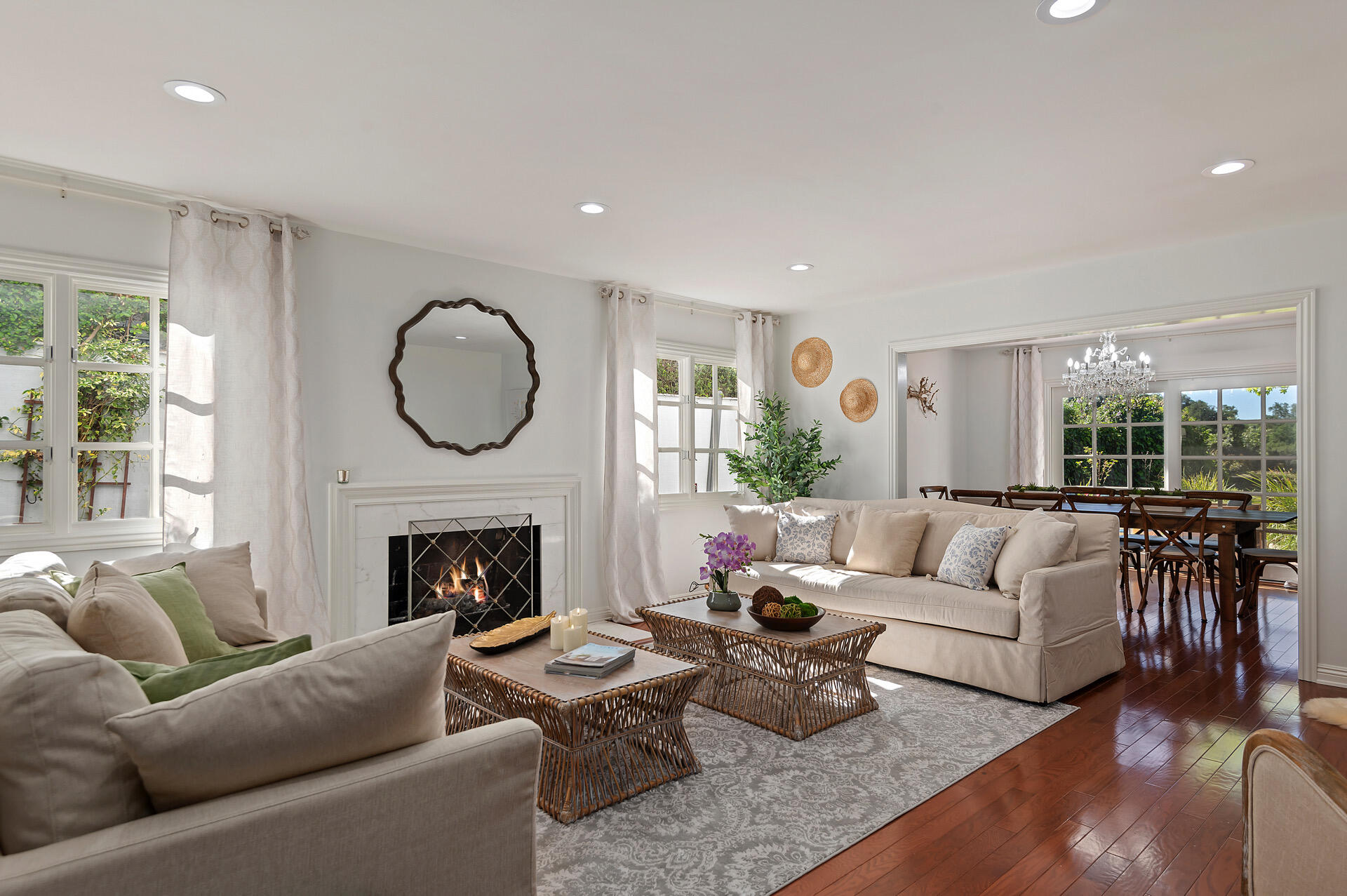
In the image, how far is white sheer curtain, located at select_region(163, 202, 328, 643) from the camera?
358 centimetres

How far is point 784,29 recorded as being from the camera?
223 cm

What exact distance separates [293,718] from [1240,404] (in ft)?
29.4

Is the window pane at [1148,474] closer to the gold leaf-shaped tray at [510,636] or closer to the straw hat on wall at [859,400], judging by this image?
the straw hat on wall at [859,400]

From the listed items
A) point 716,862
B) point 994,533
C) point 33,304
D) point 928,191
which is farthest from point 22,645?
point 994,533

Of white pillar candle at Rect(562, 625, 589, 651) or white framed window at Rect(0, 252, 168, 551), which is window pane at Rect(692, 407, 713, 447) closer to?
white pillar candle at Rect(562, 625, 589, 651)

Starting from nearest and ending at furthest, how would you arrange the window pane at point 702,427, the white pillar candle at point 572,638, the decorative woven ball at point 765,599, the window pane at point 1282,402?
1. the white pillar candle at point 572,638
2. the decorative woven ball at point 765,599
3. the window pane at point 702,427
4. the window pane at point 1282,402

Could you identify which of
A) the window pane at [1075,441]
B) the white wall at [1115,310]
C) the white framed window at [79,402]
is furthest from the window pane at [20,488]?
the window pane at [1075,441]

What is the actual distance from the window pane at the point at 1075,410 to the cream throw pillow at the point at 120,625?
29.6ft

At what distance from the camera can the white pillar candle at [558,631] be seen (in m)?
3.01

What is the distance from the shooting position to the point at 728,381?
6.58 m

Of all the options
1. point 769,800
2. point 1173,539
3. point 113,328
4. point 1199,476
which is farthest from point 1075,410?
point 113,328

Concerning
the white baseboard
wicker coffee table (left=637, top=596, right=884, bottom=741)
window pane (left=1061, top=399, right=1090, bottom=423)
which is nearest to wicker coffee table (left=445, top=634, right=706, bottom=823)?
wicker coffee table (left=637, top=596, right=884, bottom=741)

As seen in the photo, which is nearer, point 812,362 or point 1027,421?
point 812,362

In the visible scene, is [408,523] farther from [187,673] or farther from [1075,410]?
[1075,410]
